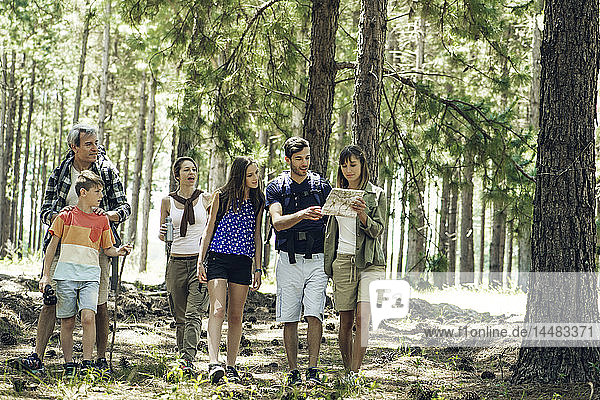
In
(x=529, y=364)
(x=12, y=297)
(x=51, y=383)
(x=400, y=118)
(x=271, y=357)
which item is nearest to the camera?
(x=51, y=383)

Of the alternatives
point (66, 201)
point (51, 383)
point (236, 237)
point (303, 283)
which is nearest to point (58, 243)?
point (66, 201)

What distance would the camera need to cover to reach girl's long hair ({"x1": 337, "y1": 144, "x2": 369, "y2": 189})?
18.4 feet

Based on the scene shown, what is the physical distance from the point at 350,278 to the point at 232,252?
3.47ft

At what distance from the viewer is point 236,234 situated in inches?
229

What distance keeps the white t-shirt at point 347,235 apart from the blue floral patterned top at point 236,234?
80 cm

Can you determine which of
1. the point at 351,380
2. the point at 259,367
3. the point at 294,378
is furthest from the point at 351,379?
the point at 259,367

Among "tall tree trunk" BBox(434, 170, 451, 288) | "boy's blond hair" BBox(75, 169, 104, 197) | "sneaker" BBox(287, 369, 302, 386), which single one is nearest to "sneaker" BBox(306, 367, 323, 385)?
"sneaker" BBox(287, 369, 302, 386)

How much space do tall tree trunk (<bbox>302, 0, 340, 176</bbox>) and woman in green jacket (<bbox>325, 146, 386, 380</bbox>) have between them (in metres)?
4.04

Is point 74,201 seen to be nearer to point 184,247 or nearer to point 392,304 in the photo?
point 184,247

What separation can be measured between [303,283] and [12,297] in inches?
225

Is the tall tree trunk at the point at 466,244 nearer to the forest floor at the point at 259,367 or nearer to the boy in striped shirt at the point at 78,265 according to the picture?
the forest floor at the point at 259,367

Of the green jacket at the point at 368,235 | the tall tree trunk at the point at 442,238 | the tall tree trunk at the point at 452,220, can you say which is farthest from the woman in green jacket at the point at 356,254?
the tall tree trunk at the point at 452,220

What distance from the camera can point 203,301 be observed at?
6195 millimetres

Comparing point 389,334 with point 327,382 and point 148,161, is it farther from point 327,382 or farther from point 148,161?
point 148,161
